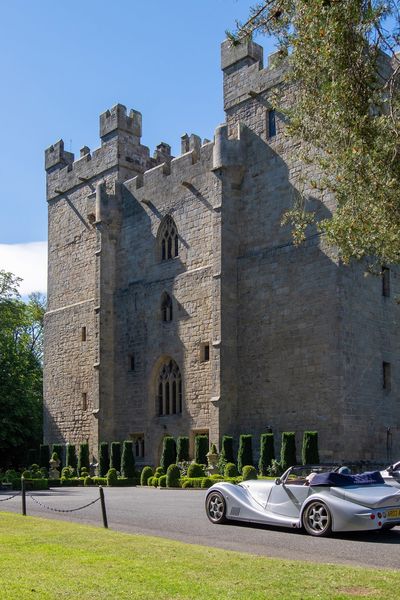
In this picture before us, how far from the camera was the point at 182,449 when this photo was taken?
29734mm

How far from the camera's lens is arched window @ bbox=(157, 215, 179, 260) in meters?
33.1

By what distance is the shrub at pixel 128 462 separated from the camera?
102ft

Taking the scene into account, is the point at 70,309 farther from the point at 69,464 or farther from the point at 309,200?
the point at 309,200

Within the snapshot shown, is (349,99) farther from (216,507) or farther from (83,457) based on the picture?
(83,457)

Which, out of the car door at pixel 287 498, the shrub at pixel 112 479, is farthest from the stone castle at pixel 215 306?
the car door at pixel 287 498

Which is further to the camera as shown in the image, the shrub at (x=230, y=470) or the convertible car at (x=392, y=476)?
the shrub at (x=230, y=470)

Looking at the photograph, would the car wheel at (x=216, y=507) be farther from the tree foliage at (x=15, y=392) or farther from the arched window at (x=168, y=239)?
the tree foliage at (x=15, y=392)

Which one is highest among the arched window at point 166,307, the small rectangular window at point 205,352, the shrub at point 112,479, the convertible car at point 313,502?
the arched window at point 166,307

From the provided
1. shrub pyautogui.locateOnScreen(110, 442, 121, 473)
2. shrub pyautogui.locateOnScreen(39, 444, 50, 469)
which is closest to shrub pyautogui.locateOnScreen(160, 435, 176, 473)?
shrub pyautogui.locateOnScreen(110, 442, 121, 473)

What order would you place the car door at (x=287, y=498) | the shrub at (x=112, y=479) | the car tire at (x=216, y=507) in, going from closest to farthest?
1. the car door at (x=287, y=498)
2. the car tire at (x=216, y=507)
3. the shrub at (x=112, y=479)

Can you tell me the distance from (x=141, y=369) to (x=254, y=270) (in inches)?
312

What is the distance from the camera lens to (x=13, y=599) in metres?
6.77

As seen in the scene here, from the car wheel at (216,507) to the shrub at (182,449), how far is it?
16.3 metres

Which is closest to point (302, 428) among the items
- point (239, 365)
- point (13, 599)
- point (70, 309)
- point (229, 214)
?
point (239, 365)
